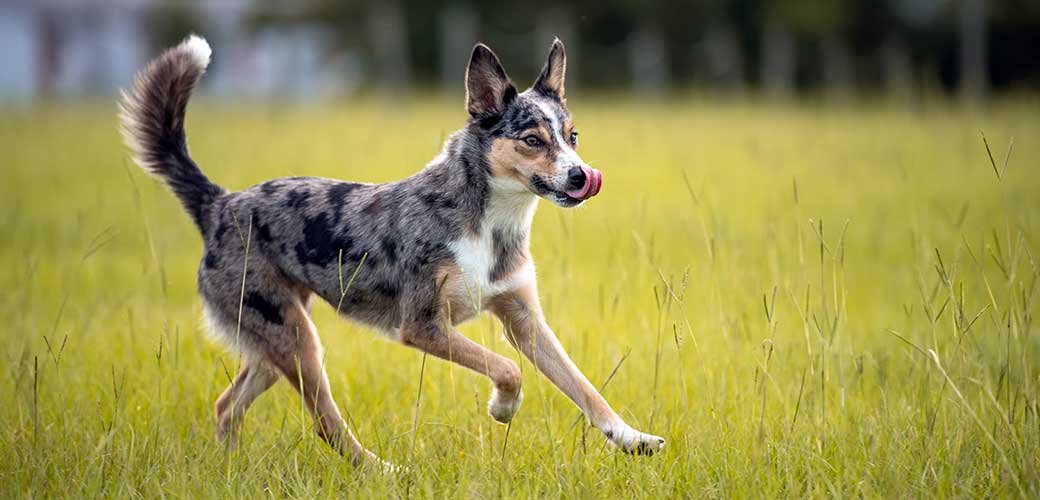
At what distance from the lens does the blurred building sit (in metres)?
31.8

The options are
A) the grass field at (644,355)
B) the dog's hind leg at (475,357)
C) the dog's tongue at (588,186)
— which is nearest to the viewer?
the grass field at (644,355)

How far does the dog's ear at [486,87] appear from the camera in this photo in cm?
482

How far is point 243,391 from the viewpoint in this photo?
5.04 meters

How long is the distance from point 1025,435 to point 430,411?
265 cm

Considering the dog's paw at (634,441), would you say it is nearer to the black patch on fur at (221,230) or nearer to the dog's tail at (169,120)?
the black patch on fur at (221,230)

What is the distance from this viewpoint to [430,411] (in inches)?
206

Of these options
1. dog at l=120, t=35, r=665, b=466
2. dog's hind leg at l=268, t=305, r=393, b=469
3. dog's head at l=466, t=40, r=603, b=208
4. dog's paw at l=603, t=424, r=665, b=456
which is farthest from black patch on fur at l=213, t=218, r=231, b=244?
dog's paw at l=603, t=424, r=665, b=456

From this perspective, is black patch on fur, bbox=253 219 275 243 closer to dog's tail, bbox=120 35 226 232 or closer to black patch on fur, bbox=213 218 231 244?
black patch on fur, bbox=213 218 231 244

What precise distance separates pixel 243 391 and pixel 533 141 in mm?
1819

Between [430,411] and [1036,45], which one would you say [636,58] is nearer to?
[1036,45]

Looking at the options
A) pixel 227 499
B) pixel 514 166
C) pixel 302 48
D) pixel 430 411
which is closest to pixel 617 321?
pixel 430 411

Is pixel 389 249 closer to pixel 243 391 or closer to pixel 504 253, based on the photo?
pixel 504 253

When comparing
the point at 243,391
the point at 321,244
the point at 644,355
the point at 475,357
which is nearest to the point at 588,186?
the point at 475,357

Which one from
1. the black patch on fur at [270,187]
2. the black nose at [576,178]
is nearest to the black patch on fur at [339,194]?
the black patch on fur at [270,187]
